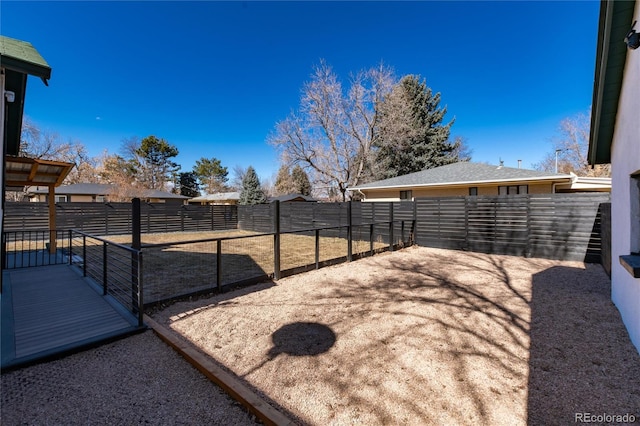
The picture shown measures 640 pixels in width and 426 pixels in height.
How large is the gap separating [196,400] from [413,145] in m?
23.4

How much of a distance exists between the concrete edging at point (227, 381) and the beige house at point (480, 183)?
10753mm

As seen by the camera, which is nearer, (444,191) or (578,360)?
(578,360)

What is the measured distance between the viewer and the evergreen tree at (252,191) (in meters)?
26.6

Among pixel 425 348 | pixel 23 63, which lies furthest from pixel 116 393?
pixel 23 63

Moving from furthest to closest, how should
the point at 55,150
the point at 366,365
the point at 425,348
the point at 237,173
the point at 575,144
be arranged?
the point at 237,173 → the point at 55,150 → the point at 575,144 → the point at 425,348 → the point at 366,365

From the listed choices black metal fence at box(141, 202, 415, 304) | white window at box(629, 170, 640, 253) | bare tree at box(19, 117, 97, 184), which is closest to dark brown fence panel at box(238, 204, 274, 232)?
black metal fence at box(141, 202, 415, 304)

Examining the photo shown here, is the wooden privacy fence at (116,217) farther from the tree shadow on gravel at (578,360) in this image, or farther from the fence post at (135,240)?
the tree shadow on gravel at (578,360)

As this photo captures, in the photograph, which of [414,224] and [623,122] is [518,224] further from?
[623,122]

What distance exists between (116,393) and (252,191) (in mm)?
25232

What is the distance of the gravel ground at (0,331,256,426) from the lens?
1906mm

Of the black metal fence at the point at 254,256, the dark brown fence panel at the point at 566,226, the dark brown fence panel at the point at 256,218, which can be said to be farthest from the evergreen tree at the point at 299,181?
the dark brown fence panel at the point at 566,226

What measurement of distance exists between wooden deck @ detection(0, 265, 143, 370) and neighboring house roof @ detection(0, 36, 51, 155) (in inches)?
94.3

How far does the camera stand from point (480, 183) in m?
10.8

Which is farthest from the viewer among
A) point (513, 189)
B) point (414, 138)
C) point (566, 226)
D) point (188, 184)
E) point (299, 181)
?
point (188, 184)
